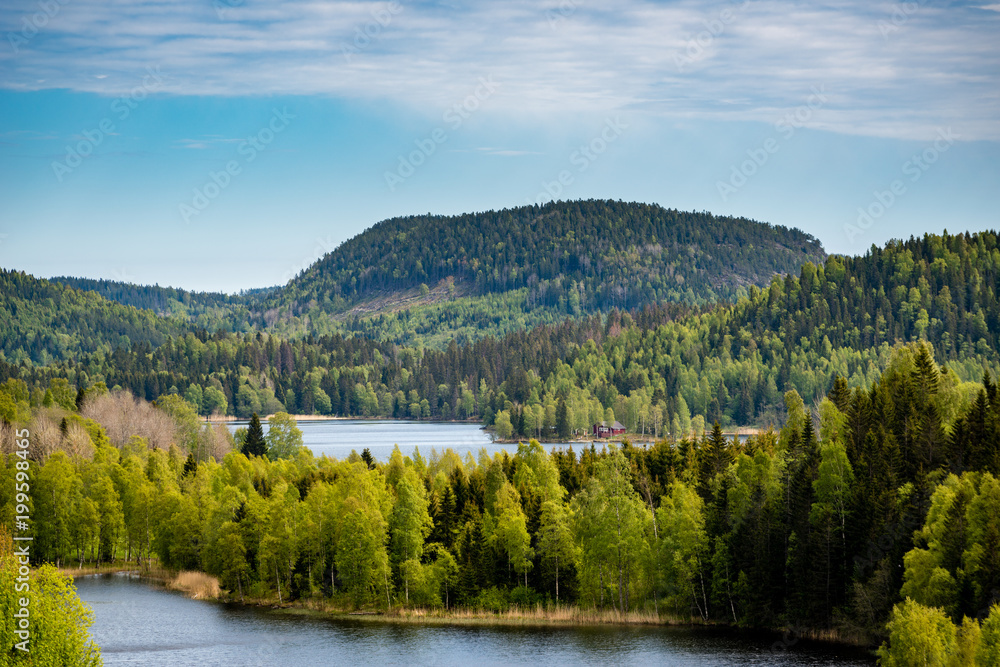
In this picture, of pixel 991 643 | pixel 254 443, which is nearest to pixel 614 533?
A: pixel 991 643

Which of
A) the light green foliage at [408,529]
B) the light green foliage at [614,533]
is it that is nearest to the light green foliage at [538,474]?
the light green foliage at [614,533]

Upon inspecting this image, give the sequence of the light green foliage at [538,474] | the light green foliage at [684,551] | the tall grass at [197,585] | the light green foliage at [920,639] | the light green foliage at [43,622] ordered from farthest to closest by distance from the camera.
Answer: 1. the tall grass at [197,585]
2. the light green foliage at [538,474]
3. the light green foliage at [684,551]
4. the light green foliage at [920,639]
5. the light green foliage at [43,622]

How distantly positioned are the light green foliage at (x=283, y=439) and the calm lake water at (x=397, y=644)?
158 feet

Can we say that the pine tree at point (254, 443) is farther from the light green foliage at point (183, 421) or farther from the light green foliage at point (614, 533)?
the light green foliage at point (614, 533)

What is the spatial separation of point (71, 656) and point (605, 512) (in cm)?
4272

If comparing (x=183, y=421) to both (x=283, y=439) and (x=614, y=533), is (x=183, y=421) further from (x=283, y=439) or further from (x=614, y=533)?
(x=614, y=533)

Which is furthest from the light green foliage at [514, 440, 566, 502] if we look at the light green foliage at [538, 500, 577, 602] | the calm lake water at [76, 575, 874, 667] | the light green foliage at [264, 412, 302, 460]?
the light green foliage at [264, 412, 302, 460]

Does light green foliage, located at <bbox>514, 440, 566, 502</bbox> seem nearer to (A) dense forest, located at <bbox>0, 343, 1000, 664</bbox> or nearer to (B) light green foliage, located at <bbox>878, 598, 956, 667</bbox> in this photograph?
(A) dense forest, located at <bbox>0, 343, 1000, 664</bbox>

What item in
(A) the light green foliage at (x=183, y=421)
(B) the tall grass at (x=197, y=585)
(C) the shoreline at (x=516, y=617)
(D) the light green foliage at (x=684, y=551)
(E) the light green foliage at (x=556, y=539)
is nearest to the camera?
(C) the shoreline at (x=516, y=617)

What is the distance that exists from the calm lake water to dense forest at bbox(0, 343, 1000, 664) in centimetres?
370

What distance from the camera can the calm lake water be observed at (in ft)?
232

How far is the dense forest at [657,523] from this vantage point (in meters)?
67.6

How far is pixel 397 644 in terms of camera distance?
3000 inches

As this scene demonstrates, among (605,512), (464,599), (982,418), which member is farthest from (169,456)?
(982,418)
